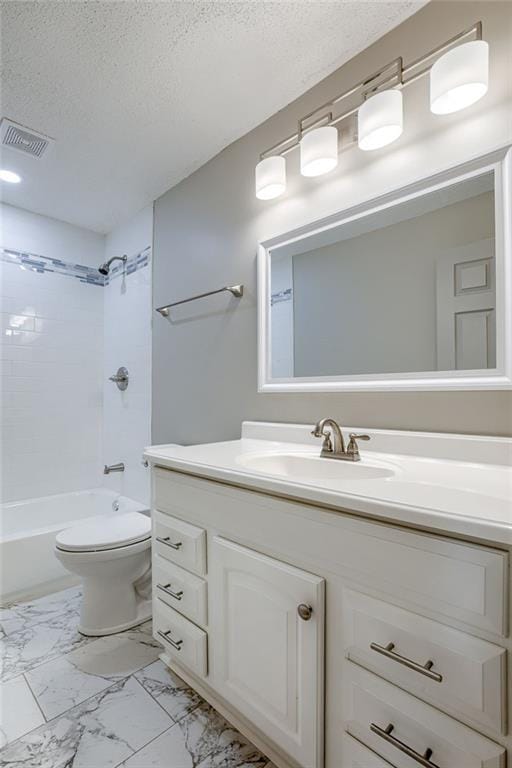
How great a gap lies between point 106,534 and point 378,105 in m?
1.92

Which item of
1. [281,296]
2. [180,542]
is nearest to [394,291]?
[281,296]

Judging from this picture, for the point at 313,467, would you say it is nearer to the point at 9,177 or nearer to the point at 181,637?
the point at 181,637

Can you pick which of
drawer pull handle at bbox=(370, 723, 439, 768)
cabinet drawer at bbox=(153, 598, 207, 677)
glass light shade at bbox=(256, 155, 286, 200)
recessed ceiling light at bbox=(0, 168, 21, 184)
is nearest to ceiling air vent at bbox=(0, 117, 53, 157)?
recessed ceiling light at bbox=(0, 168, 21, 184)

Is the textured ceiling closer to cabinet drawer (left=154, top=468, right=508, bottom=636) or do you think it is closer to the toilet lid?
cabinet drawer (left=154, top=468, right=508, bottom=636)

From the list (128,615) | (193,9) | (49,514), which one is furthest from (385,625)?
(49,514)

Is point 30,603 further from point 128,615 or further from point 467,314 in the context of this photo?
point 467,314

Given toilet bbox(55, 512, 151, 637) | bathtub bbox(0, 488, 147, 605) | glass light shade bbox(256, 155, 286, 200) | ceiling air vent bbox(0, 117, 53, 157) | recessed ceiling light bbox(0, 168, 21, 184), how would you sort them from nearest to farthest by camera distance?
glass light shade bbox(256, 155, 286, 200) → toilet bbox(55, 512, 151, 637) → ceiling air vent bbox(0, 117, 53, 157) → bathtub bbox(0, 488, 147, 605) → recessed ceiling light bbox(0, 168, 21, 184)

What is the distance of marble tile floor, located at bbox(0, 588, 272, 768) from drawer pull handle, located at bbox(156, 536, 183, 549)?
0.54 m

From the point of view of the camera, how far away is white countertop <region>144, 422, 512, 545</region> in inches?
24.2

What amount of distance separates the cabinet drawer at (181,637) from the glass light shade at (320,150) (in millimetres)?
1580

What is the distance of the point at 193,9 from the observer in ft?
3.75

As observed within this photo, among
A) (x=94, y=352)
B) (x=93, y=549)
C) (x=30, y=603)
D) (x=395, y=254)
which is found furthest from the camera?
(x=94, y=352)

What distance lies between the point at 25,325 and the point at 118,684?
2.13m

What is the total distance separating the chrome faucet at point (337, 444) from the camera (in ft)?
3.73
